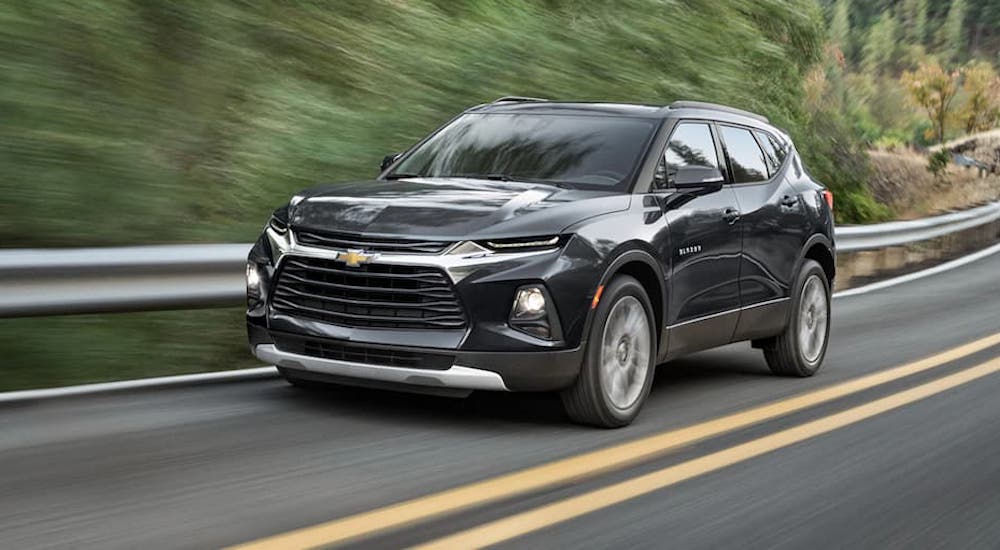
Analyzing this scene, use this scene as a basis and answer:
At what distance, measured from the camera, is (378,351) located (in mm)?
6645

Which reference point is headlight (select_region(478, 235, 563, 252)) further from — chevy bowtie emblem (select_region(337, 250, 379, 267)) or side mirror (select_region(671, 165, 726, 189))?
side mirror (select_region(671, 165, 726, 189))

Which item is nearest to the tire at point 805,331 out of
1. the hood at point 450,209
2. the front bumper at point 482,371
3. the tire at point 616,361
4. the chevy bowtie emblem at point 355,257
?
the tire at point 616,361

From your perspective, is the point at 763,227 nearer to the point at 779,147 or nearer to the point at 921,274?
the point at 779,147

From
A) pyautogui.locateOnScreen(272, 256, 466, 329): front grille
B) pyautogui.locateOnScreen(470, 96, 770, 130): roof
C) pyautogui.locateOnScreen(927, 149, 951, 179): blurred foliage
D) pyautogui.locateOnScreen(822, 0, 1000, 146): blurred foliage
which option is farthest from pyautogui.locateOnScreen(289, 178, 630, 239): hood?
pyautogui.locateOnScreen(822, 0, 1000, 146): blurred foliage

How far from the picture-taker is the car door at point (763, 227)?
28.0ft

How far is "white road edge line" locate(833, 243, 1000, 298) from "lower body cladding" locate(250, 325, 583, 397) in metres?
8.78

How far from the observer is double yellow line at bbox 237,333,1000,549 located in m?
4.91

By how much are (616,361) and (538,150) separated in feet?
4.64

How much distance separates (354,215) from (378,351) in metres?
0.69

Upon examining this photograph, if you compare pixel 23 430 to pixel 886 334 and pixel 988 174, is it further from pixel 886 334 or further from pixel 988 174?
pixel 988 174

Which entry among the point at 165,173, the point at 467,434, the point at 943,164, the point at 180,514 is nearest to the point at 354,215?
the point at 467,434

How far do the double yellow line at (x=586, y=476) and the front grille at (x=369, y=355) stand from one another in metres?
0.77

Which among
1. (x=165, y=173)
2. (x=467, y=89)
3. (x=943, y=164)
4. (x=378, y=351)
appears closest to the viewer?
(x=378, y=351)

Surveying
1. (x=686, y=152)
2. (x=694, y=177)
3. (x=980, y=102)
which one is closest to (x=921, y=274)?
(x=686, y=152)
